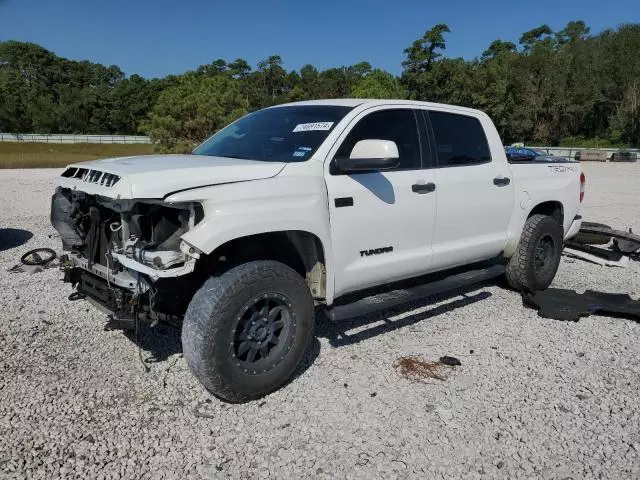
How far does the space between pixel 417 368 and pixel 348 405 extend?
0.79m

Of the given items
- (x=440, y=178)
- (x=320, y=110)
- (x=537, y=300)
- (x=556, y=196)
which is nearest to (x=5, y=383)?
(x=320, y=110)

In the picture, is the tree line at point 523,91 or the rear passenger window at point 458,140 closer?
the rear passenger window at point 458,140

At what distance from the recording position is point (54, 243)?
26.8 feet

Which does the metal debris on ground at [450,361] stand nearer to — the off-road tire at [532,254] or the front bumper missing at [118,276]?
the off-road tire at [532,254]

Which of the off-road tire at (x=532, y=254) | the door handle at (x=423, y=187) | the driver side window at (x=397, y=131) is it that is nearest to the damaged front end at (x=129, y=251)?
the driver side window at (x=397, y=131)

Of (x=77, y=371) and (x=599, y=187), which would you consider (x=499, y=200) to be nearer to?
(x=77, y=371)

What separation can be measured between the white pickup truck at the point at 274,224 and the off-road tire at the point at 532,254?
0.61 m

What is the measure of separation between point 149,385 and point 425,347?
2.19m

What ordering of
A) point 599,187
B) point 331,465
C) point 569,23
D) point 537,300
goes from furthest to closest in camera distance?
point 569,23 → point 599,187 → point 537,300 → point 331,465

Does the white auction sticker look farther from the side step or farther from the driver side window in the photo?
the side step

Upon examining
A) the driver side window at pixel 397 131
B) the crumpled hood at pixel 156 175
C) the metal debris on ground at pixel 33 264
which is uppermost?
the driver side window at pixel 397 131

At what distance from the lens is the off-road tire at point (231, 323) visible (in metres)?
3.27

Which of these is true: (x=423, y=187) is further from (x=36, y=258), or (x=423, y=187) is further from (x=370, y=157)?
(x=36, y=258)

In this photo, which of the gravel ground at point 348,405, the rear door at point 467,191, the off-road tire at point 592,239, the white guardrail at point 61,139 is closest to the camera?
the gravel ground at point 348,405
